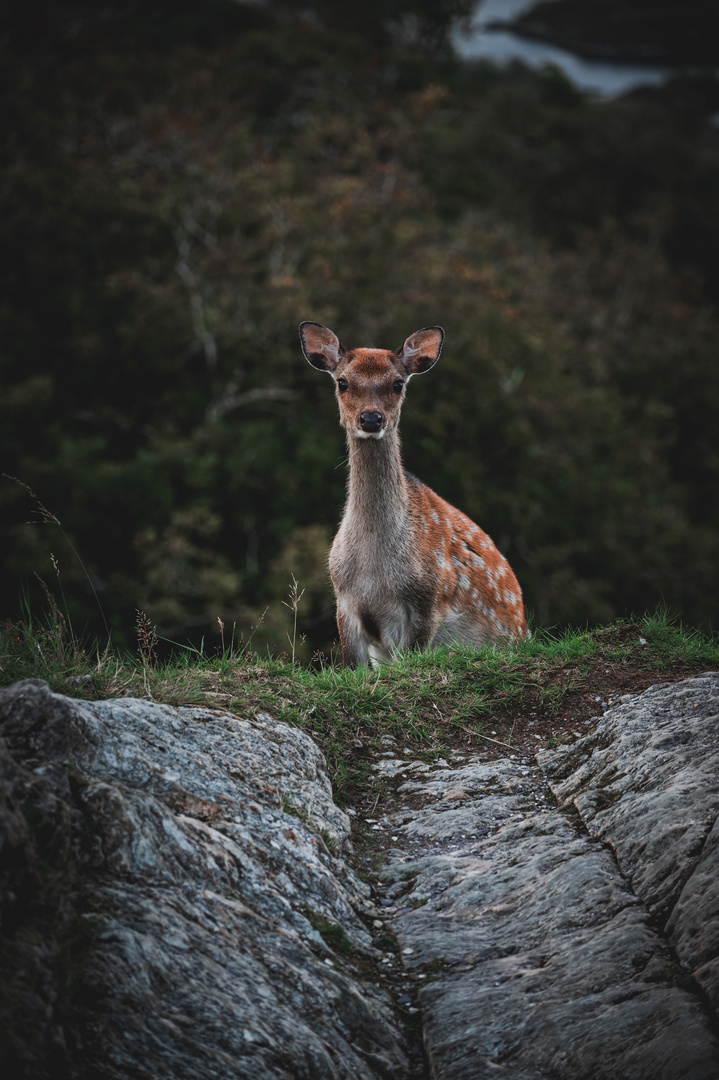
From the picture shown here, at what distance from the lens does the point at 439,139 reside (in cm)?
3372

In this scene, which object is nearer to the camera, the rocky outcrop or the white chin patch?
the rocky outcrop

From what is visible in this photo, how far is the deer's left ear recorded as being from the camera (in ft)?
24.5

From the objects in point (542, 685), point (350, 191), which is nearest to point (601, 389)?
point (350, 191)

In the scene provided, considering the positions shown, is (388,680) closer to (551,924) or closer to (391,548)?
(391,548)

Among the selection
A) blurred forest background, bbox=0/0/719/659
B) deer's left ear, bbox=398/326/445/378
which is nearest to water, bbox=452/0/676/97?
blurred forest background, bbox=0/0/719/659

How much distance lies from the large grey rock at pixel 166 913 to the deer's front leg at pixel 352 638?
2.87 metres

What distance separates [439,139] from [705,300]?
14.4 metres

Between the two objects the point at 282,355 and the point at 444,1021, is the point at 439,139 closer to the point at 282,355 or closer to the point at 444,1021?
the point at 282,355

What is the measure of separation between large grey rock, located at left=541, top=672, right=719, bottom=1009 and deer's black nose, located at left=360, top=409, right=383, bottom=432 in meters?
2.95

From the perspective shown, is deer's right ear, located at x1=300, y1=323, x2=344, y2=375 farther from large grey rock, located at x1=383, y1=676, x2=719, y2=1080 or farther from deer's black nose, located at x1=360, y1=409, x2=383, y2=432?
large grey rock, located at x1=383, y1=676, x2=719, y2=1080

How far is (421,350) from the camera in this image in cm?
750

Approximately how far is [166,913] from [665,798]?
6.41 feet

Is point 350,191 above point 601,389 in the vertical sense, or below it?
above

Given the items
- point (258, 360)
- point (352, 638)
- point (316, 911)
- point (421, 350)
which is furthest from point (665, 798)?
point (258, 360)
